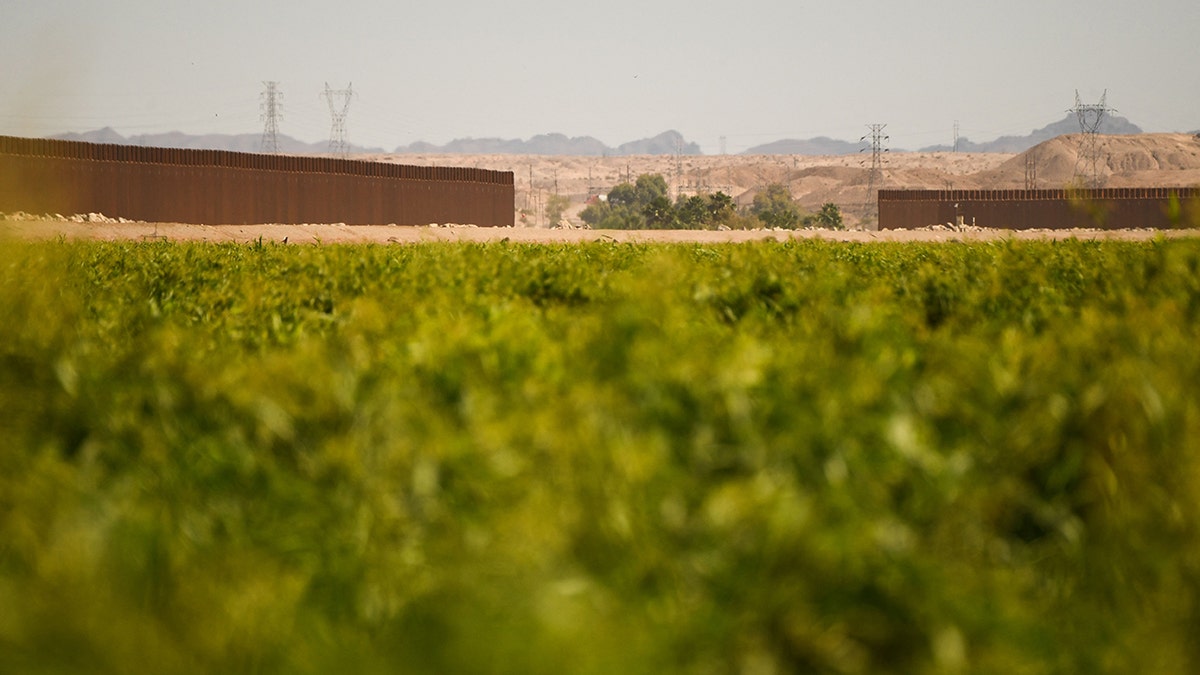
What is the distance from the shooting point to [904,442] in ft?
10.2

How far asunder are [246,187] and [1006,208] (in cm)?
4101

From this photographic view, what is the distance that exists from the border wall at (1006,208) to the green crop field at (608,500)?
190ft

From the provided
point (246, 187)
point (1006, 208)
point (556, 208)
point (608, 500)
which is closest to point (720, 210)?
point (1006, 208)

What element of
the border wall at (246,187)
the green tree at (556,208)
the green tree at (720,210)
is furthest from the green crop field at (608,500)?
the green tree at (556,208)

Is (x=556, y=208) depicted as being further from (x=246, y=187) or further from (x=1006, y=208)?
(x=246, y=187)

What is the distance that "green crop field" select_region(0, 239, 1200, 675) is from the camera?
219cm

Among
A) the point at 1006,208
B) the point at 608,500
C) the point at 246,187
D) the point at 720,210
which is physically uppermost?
the point at 720,210

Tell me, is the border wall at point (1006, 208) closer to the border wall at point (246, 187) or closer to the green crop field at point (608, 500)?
the border wall at point (246, 187)

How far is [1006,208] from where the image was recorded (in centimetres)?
6356

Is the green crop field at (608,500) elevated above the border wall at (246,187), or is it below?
below

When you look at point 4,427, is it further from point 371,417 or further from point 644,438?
point 644,438

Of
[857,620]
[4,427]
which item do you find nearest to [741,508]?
[857,620]

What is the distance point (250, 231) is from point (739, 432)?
126ft

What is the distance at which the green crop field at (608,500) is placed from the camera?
7.19 ft
